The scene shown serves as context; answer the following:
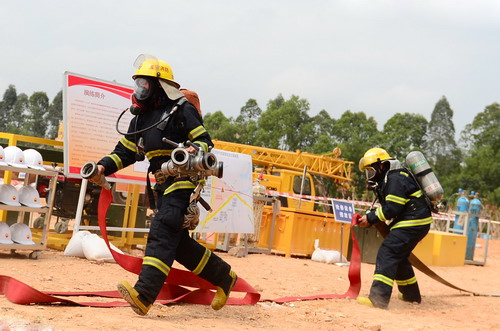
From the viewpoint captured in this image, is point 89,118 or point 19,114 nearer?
point 89,118

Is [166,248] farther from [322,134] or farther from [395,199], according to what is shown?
[322,134]

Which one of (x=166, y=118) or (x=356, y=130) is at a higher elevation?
(x=356, y=130)

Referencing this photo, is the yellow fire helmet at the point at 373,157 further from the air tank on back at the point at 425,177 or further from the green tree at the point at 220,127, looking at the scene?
the green tree at the point at 220,127

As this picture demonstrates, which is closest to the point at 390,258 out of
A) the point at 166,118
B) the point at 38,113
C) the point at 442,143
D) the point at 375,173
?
the point at 375,173

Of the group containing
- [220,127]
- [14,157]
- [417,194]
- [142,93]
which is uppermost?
[220,127]

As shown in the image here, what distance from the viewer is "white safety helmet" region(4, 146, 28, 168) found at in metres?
8.29

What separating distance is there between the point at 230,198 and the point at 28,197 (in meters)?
4.06

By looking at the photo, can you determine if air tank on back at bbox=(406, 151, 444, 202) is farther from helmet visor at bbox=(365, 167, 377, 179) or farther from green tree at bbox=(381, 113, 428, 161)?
green tree at bbox=(381, 113, 428, 161)

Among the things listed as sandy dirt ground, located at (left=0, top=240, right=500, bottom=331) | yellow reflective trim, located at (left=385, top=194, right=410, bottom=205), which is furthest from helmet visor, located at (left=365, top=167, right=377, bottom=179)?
sandy dirt ground, located at (left=0, top=240, right=500, bottom=331)

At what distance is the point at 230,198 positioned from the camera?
460 inches

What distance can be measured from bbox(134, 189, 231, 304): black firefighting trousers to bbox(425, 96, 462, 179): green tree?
50.4 meters

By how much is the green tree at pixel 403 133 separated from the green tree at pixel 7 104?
38.9m

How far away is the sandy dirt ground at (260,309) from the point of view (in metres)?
4.88

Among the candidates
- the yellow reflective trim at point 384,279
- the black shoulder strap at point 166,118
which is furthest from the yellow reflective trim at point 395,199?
the black shoulder strap at point 166,118
